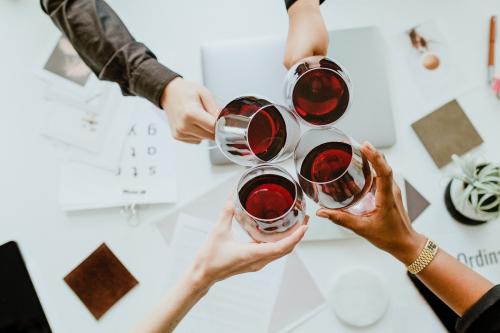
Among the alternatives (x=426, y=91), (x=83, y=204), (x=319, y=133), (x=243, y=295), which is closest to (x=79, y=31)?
(x=83, y=204)

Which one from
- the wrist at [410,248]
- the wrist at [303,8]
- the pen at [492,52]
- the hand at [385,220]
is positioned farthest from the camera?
the pen at [492,52]

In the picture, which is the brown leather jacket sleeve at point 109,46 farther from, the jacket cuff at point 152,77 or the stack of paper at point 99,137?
the stack of paper at point 99,137

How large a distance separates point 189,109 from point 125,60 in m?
0.15

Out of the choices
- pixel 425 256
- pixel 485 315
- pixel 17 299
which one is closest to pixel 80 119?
pixel 17 299

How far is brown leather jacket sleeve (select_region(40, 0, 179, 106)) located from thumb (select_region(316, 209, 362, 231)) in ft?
1.15

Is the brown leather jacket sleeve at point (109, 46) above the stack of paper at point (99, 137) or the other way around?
above

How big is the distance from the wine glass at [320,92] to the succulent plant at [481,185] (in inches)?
11.9

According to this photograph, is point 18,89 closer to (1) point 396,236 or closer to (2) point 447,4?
(1) point 396,236

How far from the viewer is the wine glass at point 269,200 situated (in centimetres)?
75

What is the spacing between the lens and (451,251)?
975 mm

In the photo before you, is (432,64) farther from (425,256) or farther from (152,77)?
(152,77)

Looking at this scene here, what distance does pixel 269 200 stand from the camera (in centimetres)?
77

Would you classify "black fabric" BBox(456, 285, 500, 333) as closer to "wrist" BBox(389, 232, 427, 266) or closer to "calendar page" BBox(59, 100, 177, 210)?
"wrist" BBox(389, 232, 427, 266)

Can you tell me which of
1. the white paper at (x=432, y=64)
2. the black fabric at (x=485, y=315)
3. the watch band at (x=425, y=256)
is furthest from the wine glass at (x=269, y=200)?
the white paper at (x=432, y=64)
